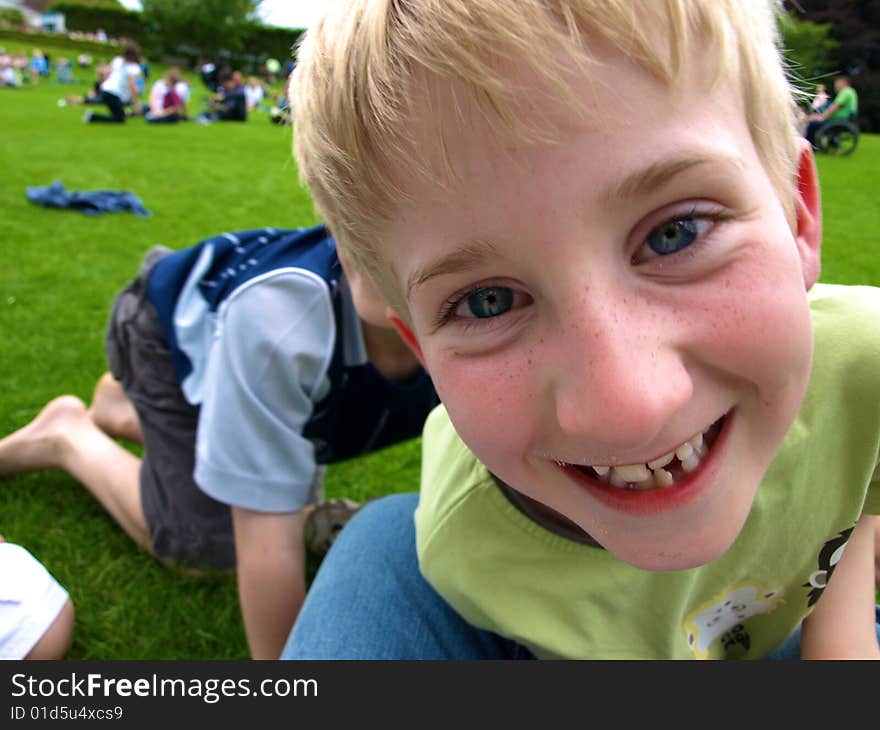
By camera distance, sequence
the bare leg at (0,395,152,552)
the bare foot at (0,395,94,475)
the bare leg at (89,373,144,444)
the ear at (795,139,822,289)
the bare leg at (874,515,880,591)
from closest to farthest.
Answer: the ear at (795,139,822,289)
the bare leg at (874,515,880,591)
the bare leg at (0,395,152,552)
the bare foot at (0,395,94,475)
the bare leg at (89,373,144,444)

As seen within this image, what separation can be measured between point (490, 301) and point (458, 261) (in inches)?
2.9

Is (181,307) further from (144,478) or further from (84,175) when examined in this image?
(84,175)

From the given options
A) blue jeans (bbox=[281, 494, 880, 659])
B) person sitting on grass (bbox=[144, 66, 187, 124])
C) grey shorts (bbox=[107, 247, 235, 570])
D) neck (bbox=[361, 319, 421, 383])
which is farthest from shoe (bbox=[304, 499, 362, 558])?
person sitting on grass (bbox=[144, 66, 187, 124])

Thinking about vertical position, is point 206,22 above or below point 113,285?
below

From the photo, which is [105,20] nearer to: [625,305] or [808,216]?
Result: [808,216]

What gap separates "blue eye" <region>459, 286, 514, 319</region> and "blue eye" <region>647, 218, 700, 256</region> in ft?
0.56

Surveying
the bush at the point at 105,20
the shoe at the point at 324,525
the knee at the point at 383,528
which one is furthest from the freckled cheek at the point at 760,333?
the bush at the point at 105,20

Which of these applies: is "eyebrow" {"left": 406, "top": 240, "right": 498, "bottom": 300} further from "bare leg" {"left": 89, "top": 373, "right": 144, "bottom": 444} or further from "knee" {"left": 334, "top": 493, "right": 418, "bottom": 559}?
"bare leg" {"left": 89, "top": 373, "right": 144, "bottom": 444}

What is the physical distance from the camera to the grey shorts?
2.35 metres

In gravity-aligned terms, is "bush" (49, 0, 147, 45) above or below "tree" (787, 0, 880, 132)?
below

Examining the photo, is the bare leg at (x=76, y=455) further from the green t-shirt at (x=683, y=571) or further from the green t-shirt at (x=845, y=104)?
the green t-shirt at (x=845, y=104)

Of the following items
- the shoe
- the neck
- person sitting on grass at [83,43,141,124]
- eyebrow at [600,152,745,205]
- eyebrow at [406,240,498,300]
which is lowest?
person sitting on grass at [83,43,141,124]

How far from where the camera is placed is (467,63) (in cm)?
80

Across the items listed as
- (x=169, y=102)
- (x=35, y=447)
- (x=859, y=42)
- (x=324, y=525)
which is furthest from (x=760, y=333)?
(x=859, y=42)
